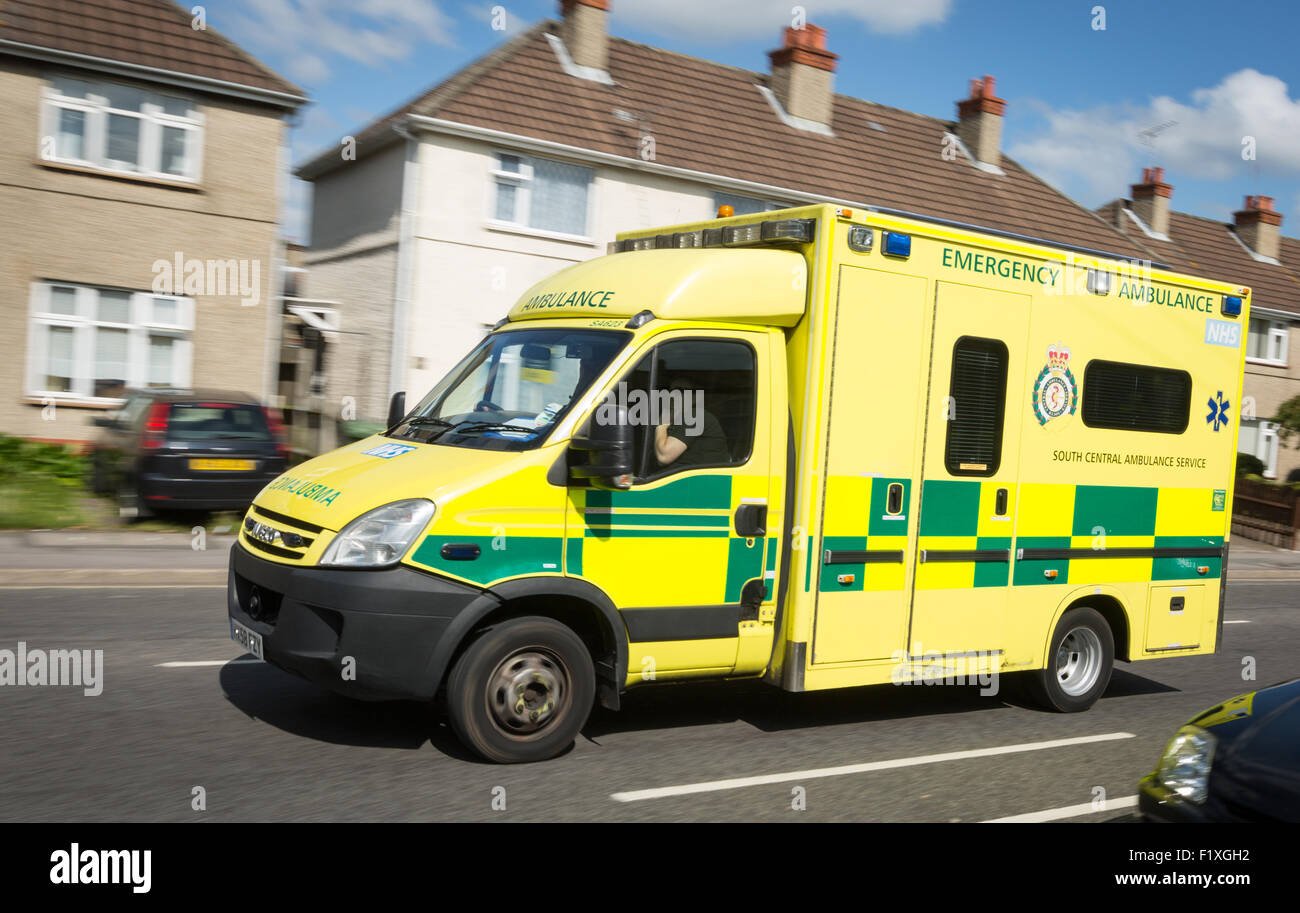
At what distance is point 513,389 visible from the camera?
642cm

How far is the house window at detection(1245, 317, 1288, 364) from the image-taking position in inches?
1419

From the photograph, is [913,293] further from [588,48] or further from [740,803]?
[588,48]

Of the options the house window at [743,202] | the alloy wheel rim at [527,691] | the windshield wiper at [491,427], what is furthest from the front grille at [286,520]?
the house window at [743,202]

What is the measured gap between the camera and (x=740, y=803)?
5578 mm

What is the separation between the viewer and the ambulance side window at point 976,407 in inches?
282

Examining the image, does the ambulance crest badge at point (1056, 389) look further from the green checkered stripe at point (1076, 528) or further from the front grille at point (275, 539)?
the front grille at point (275, 539)

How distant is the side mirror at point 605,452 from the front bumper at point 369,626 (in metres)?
0.79

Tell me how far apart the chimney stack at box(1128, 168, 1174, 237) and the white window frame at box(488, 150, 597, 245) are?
2152cm

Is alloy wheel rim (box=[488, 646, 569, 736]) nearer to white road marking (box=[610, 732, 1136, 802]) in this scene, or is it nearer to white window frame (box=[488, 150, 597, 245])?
white road marking (box=[610, 732, 1136, 802])

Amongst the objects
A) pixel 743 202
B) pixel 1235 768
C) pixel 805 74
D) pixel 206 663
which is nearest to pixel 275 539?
pixel 206 663

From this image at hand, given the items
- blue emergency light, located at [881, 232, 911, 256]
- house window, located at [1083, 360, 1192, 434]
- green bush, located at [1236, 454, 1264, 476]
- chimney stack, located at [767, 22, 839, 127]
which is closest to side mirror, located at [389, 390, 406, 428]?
blue emergency light, located at [881, 232, 911, 256]

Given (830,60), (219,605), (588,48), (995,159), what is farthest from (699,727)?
(995,159)

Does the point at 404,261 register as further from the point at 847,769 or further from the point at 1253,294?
the point at 1253,294

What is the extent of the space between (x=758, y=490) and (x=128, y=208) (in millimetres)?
15580
